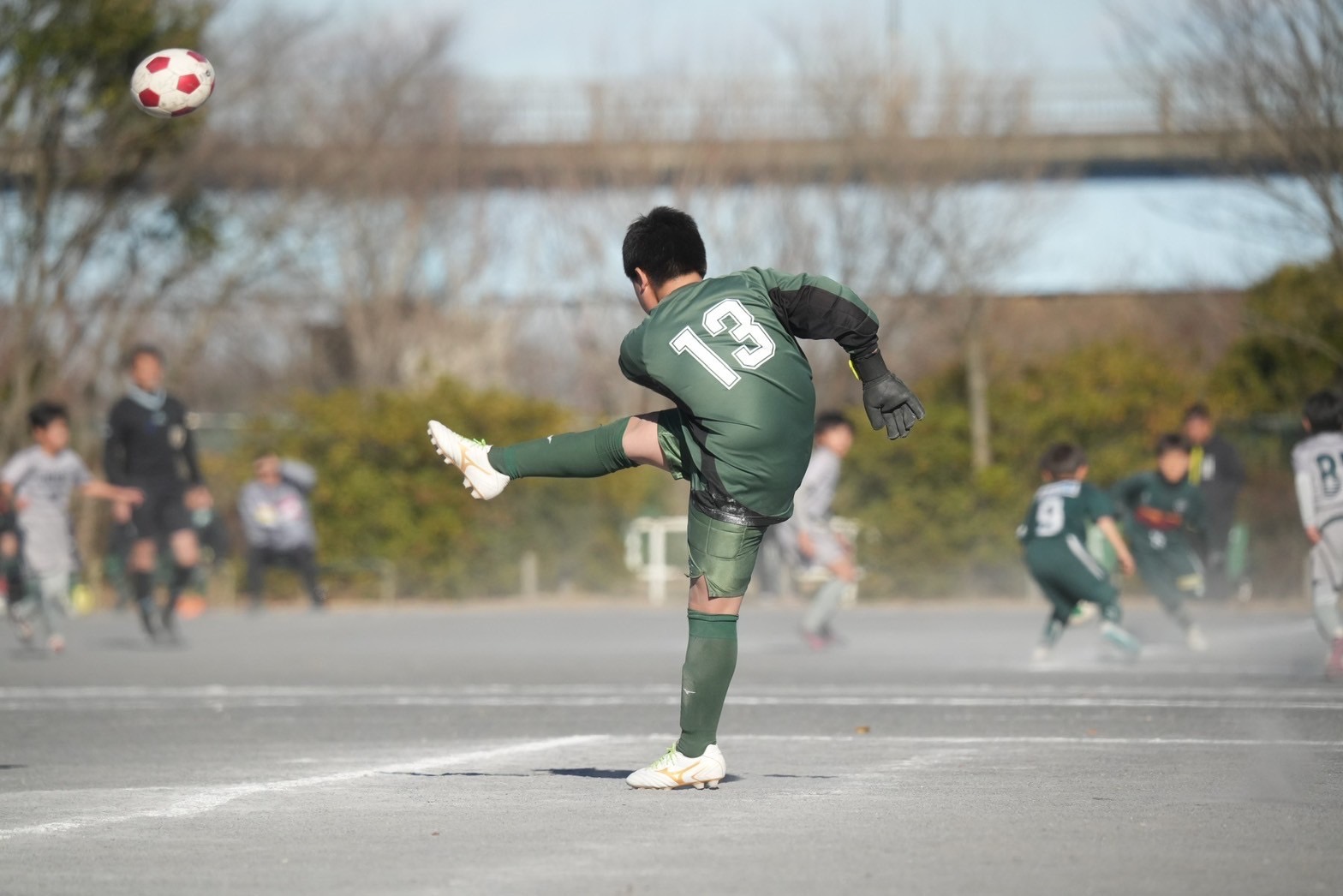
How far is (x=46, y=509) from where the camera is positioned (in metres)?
15.3

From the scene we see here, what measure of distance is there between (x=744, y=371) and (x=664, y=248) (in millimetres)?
556

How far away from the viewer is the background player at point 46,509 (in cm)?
1507

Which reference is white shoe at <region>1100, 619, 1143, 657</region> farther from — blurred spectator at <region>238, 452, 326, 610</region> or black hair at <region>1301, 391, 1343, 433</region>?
blurred spectator at <region>238, 452, 326, 610</region>

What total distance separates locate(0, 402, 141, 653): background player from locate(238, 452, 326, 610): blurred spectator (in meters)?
6.68

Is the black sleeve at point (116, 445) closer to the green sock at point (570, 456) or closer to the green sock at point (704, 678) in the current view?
the green sock at point (570, 456)

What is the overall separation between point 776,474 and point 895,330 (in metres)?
21.3

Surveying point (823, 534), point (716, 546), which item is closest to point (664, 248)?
point (716, 546)

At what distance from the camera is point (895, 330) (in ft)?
89.2

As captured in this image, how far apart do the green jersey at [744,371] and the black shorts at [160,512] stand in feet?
30.7

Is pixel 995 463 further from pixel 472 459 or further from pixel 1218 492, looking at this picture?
pixel 472 459

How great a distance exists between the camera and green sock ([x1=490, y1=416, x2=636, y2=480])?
6.30m

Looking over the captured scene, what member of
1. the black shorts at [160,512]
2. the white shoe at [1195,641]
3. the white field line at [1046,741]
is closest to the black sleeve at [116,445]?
the black shorts at [160,512]

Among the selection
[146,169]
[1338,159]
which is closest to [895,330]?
[1338,159]

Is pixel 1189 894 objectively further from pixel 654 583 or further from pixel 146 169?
pixel 146 169
